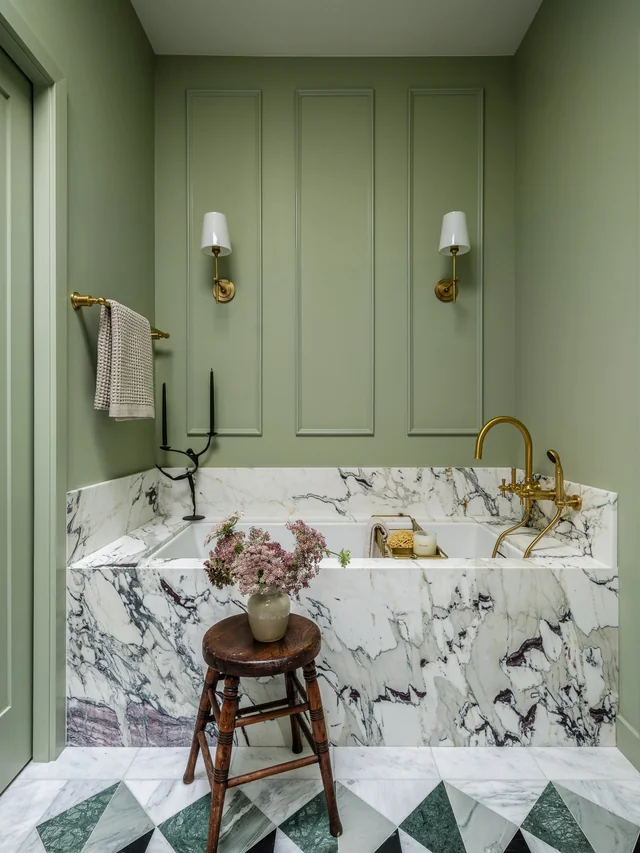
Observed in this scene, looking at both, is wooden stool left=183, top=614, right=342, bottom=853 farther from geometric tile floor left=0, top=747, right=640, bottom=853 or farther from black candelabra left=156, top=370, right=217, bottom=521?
black candelabra left=156, top=370, right=217, bottom=521

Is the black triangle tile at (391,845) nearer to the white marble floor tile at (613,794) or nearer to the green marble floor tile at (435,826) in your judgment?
the green marble floor tile at (435,826)

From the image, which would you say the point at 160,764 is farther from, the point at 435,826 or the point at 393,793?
the point at 435,826

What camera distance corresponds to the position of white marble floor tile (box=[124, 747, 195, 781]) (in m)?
1.38

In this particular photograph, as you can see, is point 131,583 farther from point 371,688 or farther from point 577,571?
point 577,571

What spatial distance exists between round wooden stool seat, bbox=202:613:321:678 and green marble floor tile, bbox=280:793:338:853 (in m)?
0.40

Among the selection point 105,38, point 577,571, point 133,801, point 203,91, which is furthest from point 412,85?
point 133,801

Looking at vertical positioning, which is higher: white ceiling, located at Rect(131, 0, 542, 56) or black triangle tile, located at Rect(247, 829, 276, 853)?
white ceiling, located at Rect(131, 0, 542, 56)

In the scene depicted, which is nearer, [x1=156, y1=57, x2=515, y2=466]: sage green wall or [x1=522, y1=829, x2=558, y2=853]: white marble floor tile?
[x1=522, y1=829, x2=558, y2=853]: white marble floor tile

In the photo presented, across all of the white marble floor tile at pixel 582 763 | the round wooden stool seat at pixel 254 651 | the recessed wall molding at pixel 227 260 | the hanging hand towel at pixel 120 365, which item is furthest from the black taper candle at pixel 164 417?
the white marble floor tile at pixel 582 763

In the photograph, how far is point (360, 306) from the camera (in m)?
2.30

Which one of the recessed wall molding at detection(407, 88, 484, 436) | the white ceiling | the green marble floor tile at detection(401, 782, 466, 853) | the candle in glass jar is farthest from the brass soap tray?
the white ceiling

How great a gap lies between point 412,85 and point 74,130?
1.57 m

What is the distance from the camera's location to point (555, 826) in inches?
47.3

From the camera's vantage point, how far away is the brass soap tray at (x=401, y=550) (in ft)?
6.00
